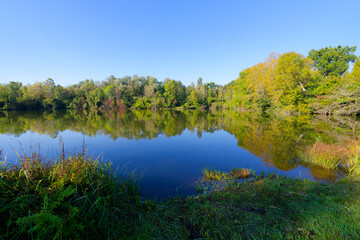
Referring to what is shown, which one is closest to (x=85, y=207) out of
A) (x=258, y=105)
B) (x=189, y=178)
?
(x=189, y=178)

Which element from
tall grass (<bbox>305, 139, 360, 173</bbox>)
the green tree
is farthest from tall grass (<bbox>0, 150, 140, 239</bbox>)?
the green tree

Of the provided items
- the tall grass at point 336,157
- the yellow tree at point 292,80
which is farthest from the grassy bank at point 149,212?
the yellow tree at point 292,80

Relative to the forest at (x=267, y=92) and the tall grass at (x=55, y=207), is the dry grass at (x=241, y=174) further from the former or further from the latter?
the forest at (x=267, y=92)

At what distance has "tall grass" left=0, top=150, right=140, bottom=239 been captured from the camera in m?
1.60

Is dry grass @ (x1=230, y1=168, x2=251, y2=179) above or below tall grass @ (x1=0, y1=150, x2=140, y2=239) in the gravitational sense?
below

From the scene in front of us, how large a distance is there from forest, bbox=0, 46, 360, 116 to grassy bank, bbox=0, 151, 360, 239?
22110 mm

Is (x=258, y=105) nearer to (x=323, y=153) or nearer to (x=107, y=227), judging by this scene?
(x=323, y=153)

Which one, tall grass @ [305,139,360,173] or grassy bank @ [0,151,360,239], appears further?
tall grass @ [305,139,360,173]

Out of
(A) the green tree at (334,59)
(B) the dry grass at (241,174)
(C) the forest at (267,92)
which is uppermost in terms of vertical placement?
(A) the green tree at (334,59)

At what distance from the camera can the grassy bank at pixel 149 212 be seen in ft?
5.82

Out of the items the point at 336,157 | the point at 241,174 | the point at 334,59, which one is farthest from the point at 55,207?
the point at 334,59

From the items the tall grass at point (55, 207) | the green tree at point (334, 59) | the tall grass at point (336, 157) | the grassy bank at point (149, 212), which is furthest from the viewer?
the green tree at point (334, 59)

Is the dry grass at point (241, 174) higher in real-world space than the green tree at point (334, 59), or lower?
lower

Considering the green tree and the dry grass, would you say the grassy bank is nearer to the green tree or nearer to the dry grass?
the dry grass
